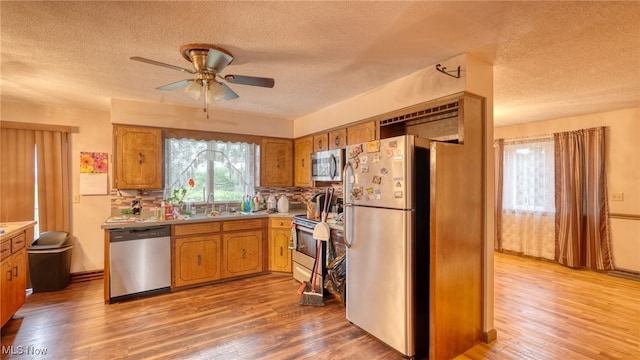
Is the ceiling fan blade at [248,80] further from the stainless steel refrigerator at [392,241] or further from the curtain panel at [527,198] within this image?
the curtain panel at [527,198]

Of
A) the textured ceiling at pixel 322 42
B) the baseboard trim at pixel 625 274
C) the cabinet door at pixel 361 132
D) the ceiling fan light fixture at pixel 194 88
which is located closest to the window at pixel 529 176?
the baseboard trim at pixel 625 274

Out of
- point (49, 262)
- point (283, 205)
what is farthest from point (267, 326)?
point (49, 262)

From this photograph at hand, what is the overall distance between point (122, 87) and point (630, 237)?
679cm

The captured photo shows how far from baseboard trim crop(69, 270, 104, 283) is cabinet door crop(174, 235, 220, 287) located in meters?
1.45

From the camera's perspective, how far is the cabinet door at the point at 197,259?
11.8 ft

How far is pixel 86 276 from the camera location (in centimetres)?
400

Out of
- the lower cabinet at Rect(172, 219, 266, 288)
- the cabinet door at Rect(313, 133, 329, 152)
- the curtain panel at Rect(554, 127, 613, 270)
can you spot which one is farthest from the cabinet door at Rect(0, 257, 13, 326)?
the curtain panel at Rect(554, 127, 613, 270)

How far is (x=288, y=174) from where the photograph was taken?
189 inches

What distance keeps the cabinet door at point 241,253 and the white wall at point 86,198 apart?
187cm

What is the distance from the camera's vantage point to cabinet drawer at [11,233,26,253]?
2.69 metres

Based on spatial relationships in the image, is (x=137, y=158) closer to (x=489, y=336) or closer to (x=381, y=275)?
(x=381, y=275)

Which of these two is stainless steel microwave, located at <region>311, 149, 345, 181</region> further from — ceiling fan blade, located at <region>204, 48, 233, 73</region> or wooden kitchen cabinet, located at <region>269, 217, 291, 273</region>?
ceiling fan blade, located at <region>204, 48, 233, 73</region>

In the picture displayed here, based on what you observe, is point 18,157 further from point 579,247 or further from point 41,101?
point 579,247

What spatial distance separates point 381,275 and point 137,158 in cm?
332
